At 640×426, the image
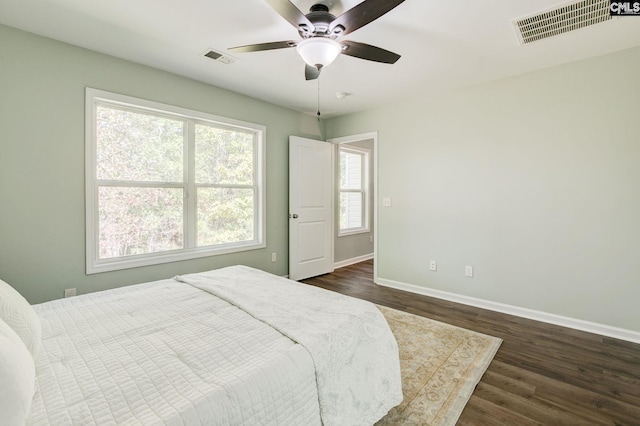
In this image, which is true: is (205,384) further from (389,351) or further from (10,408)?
(389,351)

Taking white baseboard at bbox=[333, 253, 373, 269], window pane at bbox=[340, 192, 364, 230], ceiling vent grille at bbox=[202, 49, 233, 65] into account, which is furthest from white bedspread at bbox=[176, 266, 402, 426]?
window pane at bbox=[340, 192, 364, 230]

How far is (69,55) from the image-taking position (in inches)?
97.7

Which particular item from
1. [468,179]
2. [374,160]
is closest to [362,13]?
[468,179]

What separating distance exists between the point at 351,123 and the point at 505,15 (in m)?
2.60

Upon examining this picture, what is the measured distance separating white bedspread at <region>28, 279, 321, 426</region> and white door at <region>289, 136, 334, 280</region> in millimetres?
2674

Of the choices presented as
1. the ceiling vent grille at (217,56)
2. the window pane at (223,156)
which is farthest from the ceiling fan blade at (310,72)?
the window pane at (223,156)

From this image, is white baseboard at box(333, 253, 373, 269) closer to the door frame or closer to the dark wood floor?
the door frame

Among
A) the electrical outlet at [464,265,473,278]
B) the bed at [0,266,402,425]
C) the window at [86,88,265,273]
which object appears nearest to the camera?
the bed at [0,266,402,425]

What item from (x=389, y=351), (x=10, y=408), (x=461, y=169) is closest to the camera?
(x=10, y=408)

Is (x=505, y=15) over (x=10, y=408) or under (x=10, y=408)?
over

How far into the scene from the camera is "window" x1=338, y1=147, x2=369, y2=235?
5629mm

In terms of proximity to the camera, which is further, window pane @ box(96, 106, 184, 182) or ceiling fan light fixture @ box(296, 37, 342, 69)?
window pane @ box(96, 106, 184, 182)

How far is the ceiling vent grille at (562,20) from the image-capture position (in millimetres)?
1984

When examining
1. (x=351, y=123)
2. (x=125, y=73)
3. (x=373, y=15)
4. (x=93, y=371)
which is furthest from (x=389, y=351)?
(x=351, y=123)
